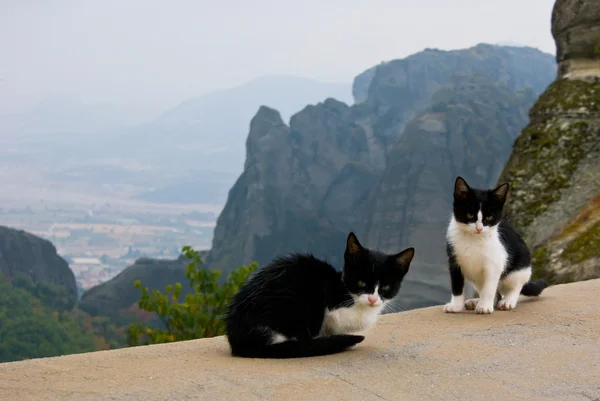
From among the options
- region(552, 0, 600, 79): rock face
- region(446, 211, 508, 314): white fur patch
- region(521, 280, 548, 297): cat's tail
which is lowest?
region(521, 280, 548, 297): cat's tail

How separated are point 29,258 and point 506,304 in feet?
120

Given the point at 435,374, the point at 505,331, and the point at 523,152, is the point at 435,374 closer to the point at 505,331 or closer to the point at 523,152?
the point at 505,331

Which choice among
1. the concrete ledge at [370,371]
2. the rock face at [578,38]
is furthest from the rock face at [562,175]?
the concrete ledge at [370,371]

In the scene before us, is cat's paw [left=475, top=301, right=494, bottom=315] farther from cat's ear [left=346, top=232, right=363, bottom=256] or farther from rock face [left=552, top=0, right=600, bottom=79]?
rock face [left=552, top=0, right=600, bottom=79]

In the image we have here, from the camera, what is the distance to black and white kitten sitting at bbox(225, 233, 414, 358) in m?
4.11

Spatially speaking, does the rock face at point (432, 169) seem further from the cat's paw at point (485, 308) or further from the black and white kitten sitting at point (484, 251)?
the cat's paw at point (485, 308)

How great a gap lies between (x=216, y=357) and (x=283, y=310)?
0.53 meters

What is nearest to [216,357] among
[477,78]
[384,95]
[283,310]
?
[283,310]

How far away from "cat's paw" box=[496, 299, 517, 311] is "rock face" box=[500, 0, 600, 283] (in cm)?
504

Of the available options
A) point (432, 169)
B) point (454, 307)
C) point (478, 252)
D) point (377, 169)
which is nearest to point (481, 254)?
point (478, 252)

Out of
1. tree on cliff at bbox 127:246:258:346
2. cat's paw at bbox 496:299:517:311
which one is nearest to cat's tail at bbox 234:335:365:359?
cat's paw at bbox 496:299:517:311

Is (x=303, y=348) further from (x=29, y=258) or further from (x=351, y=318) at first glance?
(x=29, y=258)

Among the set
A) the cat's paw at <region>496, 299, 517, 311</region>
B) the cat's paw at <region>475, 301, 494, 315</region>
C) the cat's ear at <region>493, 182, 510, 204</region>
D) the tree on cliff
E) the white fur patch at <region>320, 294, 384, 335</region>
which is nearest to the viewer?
the white fur patch at <region>320, 294, 384, 335</region>

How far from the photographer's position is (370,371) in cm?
389
